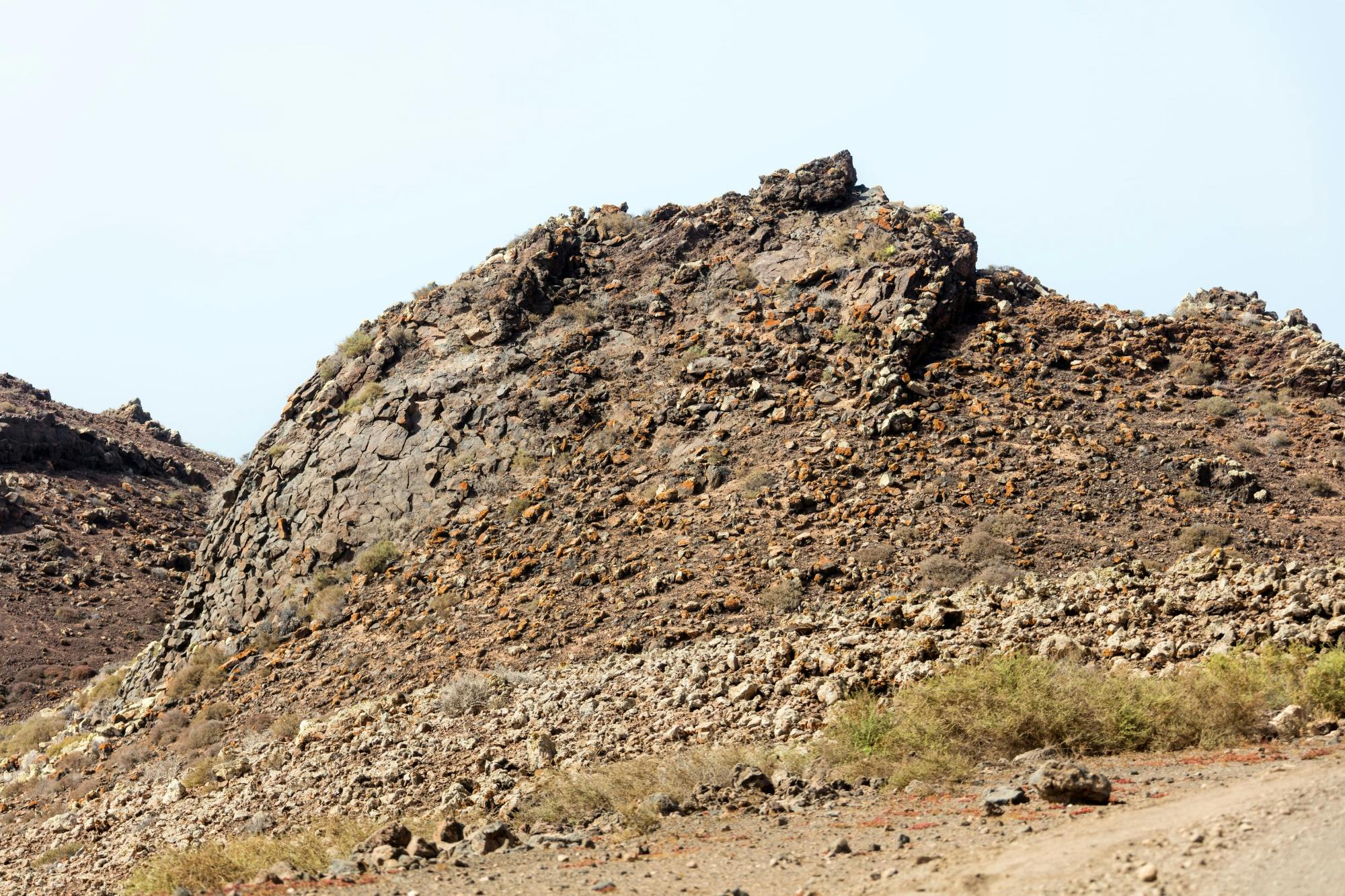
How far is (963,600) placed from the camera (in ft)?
52.0

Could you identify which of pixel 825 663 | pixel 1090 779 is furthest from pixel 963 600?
pixel 1090 779

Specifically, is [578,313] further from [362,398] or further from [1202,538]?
[1202,538]

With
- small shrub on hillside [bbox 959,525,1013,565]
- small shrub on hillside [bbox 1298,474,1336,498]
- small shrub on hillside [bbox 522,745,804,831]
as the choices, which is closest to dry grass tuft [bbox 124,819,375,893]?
small shrub on hillside [bbox 522,745,804,831]

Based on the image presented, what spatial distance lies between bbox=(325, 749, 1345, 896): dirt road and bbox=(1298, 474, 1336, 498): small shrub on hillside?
10.5 m

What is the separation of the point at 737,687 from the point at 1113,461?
10210 millimetres

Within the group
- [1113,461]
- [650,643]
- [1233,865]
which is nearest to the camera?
[1233,865]

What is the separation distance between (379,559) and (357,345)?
9.81m

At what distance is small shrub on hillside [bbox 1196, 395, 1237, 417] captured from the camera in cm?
2128

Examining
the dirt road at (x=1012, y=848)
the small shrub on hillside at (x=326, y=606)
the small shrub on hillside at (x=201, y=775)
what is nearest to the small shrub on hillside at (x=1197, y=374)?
the dirt road at (x=1012, y=848)

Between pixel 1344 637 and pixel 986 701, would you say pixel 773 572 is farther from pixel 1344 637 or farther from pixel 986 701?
pixel 1344 637

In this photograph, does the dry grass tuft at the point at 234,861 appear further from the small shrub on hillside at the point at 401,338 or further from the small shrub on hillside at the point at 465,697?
the small shrub on hillside at the point at 401,338

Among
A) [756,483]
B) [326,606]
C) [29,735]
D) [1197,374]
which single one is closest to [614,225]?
[756,483]

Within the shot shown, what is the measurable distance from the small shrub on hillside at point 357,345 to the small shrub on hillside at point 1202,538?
23094 millimetres

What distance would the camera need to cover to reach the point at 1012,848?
26.0 feet
